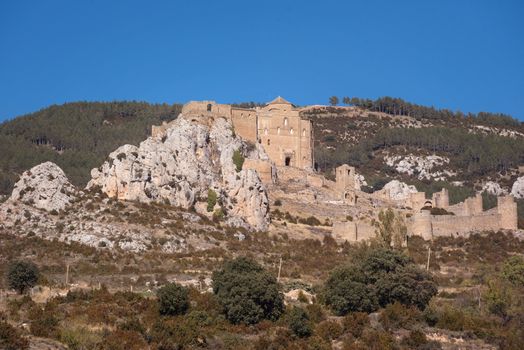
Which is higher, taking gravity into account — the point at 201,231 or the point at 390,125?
the point at 390,125

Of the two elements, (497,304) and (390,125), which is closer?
(497,304)

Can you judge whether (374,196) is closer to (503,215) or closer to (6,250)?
(503,215)

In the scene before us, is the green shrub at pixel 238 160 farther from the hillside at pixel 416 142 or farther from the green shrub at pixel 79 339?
the green shrub at pixel 79 339

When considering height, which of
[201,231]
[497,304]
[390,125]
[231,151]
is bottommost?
[497,304]

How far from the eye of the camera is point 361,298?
4500cm

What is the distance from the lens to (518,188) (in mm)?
107625

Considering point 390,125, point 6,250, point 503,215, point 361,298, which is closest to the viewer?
point 361,298

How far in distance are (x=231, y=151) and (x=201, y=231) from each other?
42.0 ft

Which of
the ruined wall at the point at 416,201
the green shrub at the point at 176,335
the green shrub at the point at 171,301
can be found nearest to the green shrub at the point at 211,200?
the ruined wall at the point at 416,201

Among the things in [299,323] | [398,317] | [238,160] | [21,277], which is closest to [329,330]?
[299,323]

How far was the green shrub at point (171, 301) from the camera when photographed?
41.9m

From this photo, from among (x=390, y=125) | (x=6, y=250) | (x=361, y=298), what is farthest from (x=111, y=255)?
(x=390, y=125)

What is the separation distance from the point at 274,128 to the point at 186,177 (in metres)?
12.9

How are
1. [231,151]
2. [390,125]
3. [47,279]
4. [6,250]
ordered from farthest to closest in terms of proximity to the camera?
1. [390,125]
2. [231,151]
3. [6,250]
4. [47,279]
